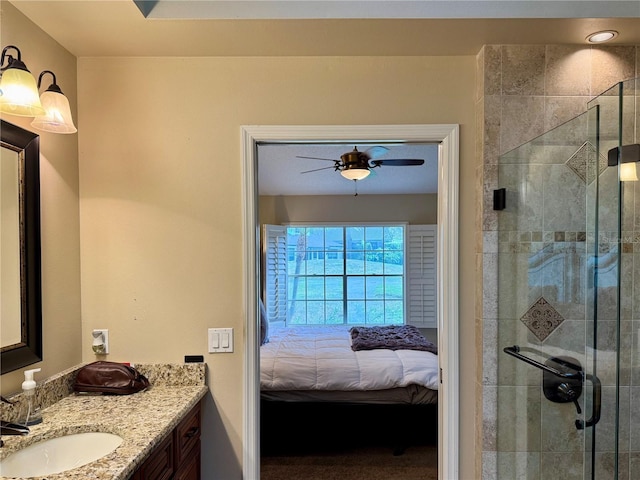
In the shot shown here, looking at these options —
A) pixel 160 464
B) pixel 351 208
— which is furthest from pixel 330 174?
pixel 160 464

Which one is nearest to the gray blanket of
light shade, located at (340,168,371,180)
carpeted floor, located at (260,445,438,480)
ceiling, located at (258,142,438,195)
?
carpeted floor, located at (260,445,438,480)

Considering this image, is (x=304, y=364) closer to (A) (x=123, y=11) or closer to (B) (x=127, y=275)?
(B) (x=127, y=275)

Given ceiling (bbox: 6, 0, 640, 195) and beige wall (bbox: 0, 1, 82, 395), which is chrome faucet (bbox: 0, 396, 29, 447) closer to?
beige wall (bbox: 0, 1, 82, 395)

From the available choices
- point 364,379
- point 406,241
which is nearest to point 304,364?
point 364,379

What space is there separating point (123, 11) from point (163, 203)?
800 mm

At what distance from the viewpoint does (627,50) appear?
1.77 m

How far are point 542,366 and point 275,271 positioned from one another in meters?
4.00

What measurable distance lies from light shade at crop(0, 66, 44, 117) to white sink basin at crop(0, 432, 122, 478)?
3.69 feet

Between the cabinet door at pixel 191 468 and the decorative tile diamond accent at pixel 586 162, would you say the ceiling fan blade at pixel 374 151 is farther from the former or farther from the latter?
the cabinet door at pixel 191 468

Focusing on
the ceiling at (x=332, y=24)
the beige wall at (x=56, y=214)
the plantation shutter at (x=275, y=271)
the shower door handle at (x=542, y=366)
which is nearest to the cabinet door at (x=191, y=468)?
the beige wall at (x=56, y=214)

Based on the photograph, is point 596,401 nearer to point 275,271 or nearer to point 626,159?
point 626,159

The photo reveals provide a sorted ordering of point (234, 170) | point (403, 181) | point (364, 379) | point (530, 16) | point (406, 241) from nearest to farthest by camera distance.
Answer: point (530, 16), point (234, 170), point (364, 379), point (403, 181), point (406, 241)

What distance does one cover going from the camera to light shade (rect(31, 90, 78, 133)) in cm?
143

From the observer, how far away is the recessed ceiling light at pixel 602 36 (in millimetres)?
1657
